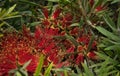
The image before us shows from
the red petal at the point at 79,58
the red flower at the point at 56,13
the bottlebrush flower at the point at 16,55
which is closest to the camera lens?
the bottlebrush flower at the point at 16,55

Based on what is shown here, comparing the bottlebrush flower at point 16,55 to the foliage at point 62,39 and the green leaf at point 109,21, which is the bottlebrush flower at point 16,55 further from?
the green leaf at point 109,21

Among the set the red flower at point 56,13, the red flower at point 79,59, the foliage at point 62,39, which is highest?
the red flower at point 56,13

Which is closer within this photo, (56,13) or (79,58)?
(79,58)

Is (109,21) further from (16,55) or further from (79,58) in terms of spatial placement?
(16,55)

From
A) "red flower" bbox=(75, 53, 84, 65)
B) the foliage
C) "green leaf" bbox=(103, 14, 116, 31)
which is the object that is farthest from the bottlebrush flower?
"green leaf" bbox=(103, 14, 116, 31)

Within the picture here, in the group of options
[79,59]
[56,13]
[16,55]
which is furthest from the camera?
[56,13]

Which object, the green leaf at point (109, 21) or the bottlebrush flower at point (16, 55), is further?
the green leaf at point (109, 21)

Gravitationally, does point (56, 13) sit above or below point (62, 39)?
above

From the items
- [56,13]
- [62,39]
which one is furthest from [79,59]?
[56,13]

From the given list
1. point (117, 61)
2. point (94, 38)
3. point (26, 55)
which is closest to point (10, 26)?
point (26, 55)

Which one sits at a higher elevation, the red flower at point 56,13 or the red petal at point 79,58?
the red flower at point 56,13

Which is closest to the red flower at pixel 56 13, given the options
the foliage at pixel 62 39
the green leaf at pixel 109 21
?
the foliage at pixel 62 39
